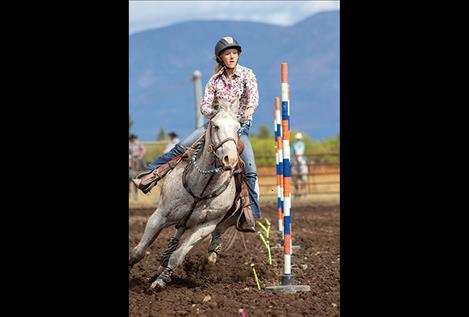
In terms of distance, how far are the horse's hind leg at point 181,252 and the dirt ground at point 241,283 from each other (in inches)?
5.2

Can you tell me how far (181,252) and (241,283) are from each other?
91 centimetres

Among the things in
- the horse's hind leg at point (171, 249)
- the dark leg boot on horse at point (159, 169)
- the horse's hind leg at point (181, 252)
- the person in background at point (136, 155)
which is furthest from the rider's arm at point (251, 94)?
the person in background at point (136, 155)

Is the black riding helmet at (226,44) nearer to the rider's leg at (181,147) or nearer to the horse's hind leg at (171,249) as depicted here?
the rider's leg at (181,147)

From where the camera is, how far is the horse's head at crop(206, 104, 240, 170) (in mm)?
7719

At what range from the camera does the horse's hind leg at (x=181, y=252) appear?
8.43 m

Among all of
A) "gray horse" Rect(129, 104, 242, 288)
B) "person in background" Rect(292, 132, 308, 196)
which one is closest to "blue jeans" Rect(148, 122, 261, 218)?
"gray horse" Rect(129, 104, 242, 288)

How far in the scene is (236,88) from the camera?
28.5 ft

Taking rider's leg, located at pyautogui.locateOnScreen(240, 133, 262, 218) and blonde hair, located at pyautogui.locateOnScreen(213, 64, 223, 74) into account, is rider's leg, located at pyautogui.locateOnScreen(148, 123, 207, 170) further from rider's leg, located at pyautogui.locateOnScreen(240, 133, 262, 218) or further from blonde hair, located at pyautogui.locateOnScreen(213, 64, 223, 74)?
blonde hair, located at pyautogui.locateOnScreen(213, 64, 223, 74)

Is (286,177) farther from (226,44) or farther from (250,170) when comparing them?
(226,44)

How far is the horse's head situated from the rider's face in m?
0.70
